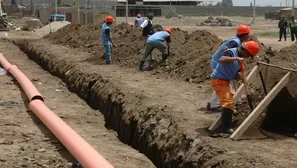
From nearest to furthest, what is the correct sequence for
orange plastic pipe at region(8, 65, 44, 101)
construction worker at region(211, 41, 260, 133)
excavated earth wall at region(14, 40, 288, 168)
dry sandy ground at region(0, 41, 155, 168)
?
excavated earth wall at region(14, 40, 288, 168) → dry sandy ground at region(0, 41, 155, 168) → construction worker at region(211, 41, 260, 133) → orange plastic pipe at region(8, 65, 44, 101)

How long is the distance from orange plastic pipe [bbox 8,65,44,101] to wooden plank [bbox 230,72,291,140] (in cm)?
489

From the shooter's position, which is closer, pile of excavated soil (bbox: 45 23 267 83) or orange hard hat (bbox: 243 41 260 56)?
orange hard hat (bbox: 243 41 260 56)

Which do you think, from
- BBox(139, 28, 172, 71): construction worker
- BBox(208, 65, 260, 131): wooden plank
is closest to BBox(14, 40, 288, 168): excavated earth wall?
Answer: BBox(208, 65, 260, 131): wooden plank

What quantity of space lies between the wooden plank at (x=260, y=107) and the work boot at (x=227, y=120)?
0.72 ft

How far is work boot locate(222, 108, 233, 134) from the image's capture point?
7980mm

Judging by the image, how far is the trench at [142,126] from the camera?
762cm

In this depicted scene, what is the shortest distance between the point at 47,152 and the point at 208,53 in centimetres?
764

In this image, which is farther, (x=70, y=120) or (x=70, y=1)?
(x=70, y=1)

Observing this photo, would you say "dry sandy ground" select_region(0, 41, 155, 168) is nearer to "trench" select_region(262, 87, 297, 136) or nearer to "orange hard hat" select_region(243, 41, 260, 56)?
"trench" select_region(262, 87, 297, 136)

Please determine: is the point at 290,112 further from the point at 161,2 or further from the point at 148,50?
the point at 161,2

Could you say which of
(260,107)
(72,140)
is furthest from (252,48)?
(72,140)

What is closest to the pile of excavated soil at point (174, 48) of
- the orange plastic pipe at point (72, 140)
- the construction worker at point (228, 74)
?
the orange plastic pipe at point (72, 140)

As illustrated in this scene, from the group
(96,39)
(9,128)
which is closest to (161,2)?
(96,39)

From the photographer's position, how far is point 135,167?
7566 mm
